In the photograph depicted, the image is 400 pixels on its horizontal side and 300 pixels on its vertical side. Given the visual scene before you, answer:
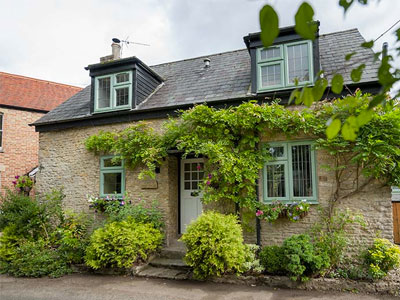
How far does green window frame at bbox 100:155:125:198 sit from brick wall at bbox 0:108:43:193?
8.15 m

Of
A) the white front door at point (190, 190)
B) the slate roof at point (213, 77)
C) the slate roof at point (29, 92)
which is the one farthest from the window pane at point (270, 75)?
the slate roof at point (29, 92)

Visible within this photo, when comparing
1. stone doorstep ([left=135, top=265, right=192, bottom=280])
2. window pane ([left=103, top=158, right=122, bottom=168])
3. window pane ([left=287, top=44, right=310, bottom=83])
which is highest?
window pane ([left=287, top=44, right=310, bottom=83])

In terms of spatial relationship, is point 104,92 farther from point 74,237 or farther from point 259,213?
point 259,213

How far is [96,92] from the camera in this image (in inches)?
394

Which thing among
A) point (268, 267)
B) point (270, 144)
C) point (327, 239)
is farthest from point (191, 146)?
point (327, 239)

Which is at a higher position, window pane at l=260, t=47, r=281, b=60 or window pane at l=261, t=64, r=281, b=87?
window pane at l=260, t=47, r=281, b=60

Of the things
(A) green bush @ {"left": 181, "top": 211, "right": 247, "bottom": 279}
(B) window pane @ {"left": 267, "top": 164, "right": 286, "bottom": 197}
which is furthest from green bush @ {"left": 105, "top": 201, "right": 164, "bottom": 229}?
(B) window pane @ {"left": 267, "top": 164, "right": 286, "bottom": 197}

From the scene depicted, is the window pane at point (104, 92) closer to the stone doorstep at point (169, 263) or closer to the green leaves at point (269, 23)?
the stone doorstep at point (169, 263)

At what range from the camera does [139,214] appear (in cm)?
809

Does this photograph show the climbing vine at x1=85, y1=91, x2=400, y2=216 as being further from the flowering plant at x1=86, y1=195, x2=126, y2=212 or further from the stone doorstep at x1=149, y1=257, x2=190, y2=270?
the stone doorstep at x1=149, y1=257, x2=190, y2=270

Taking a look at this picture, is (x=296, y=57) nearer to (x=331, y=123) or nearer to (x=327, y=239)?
(x=327, y=239)

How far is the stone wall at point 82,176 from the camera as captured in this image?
8.61 m

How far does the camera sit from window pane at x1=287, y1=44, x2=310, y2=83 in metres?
7.88

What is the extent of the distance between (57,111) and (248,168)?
769cm
